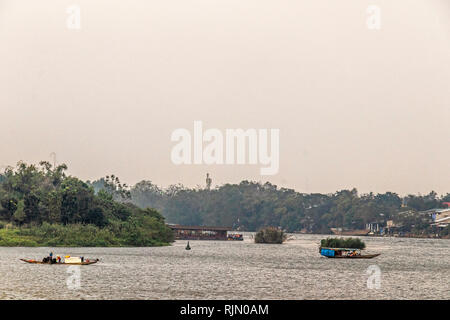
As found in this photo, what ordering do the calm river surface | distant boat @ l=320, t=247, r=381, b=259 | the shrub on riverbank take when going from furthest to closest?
the shrub on riverbank
distant boat @ l=320, t=247, r=381, b=259
the calm river surface

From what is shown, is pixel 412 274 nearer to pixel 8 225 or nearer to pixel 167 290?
pixel 167 290

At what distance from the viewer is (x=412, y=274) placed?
67.3m

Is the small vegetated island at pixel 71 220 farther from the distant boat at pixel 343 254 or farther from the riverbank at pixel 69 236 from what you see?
the distant boat at pixel 343 254

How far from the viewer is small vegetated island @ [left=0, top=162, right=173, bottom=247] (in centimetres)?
10156

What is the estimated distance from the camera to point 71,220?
106875 mm

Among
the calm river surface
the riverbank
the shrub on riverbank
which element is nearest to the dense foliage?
the calm river surface

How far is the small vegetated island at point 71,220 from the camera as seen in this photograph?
101562mm

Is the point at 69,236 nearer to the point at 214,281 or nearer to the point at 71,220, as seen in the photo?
the point at 71,220

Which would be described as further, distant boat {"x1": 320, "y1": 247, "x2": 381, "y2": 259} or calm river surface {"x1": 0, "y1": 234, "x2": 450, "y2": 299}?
distant boat {"x1": 320, "y1": 247, "x2": 381, "y2": 259}

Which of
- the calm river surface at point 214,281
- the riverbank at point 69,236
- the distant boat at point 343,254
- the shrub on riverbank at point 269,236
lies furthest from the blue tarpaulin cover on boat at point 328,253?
the shrub on riverbank at point 269,236

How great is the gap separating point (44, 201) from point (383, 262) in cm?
5567

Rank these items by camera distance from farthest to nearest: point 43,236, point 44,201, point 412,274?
point 44,201 → point 43,236 → point 412,274

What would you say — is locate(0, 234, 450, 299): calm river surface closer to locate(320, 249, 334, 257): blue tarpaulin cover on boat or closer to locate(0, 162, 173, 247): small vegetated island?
locate(320, 249, 334, 257): blue tarpaulin cover on boat
